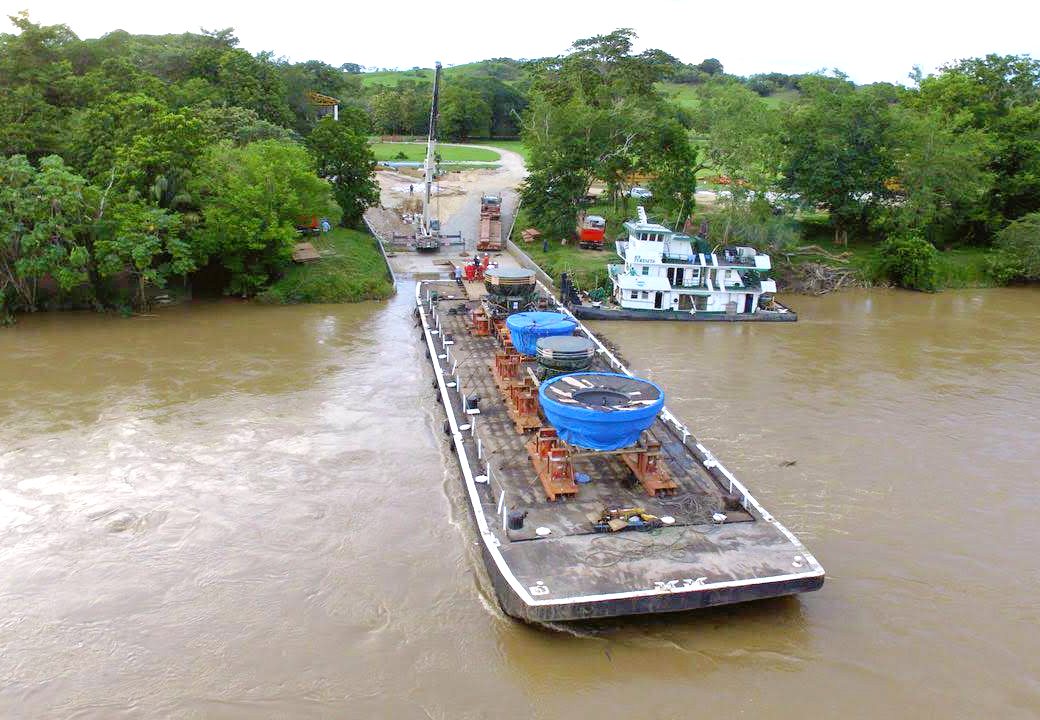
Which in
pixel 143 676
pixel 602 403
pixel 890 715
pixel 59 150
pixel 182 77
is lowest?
pixel 143 676

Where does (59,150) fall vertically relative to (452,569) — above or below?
above

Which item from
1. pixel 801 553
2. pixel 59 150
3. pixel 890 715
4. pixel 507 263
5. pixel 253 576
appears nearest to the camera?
pixel 890 715

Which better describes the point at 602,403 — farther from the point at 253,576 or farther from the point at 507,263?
the point at 507,263

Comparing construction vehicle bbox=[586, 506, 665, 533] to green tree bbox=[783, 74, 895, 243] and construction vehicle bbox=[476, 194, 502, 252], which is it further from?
green tree bbox=[783, 74, 895, 243]

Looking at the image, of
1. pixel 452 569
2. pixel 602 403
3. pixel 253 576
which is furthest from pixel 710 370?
pixel 253 576

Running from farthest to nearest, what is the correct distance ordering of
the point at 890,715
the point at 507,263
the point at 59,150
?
1. the point at 507,263
2. the point at 59,150
3. the point at 890,715

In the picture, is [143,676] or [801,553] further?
[801,553]

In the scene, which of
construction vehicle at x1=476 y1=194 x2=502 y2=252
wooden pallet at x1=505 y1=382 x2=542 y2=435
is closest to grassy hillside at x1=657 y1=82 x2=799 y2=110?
construction vehicle at x1=476 y1=194 x2=502 y2=252

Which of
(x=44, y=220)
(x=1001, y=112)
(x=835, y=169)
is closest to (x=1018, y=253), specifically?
(x=835, y=169)
